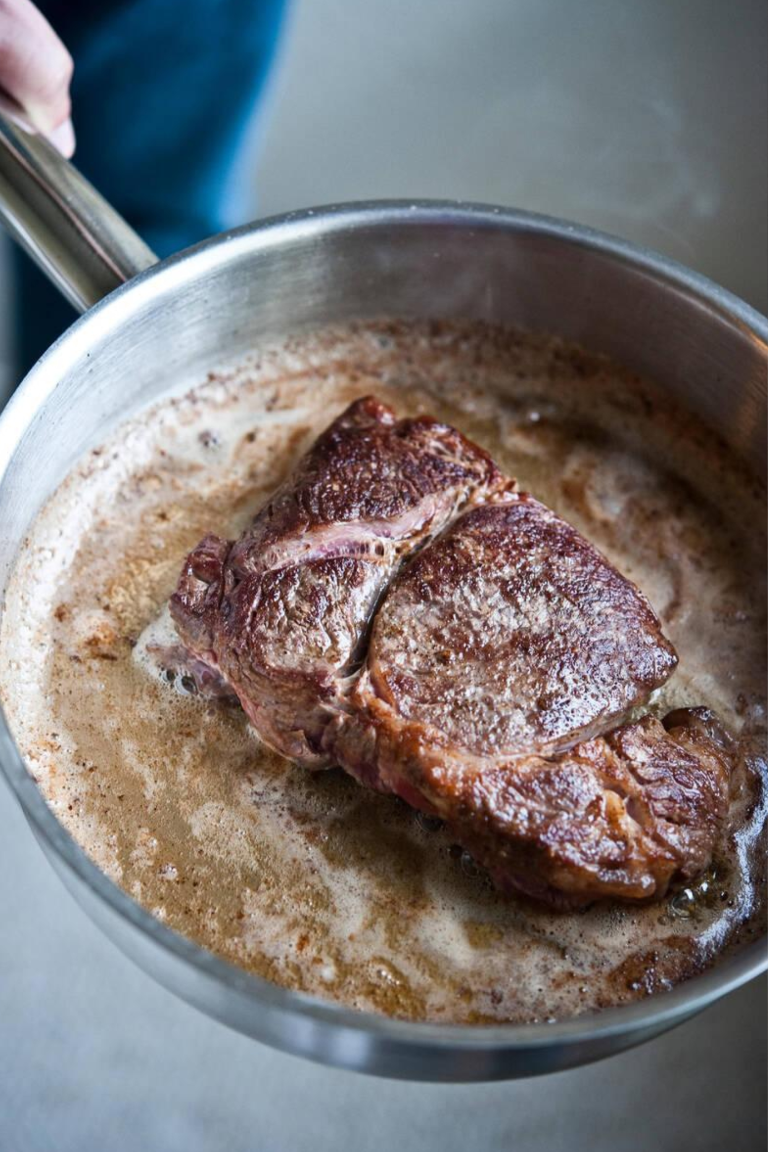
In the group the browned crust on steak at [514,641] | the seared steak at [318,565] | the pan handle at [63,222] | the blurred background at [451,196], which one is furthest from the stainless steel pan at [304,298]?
the blurred background at [451,196]

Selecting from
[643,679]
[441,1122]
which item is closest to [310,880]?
[643,679]

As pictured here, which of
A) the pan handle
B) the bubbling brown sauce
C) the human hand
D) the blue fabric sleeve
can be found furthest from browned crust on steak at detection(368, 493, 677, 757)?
the blue fabric sleeve

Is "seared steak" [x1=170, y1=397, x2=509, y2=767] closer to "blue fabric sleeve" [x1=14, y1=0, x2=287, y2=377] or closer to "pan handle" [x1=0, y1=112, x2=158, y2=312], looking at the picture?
"pan handle" [x1=0, y1=112, x2=158, y2=312]

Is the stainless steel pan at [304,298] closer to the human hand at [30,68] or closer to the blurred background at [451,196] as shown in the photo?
the human hand at [30,68]

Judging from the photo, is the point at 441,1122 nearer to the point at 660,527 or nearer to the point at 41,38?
the point at 660,527

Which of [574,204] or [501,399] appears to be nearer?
[501,399]

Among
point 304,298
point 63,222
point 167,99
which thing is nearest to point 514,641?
point 304,298
